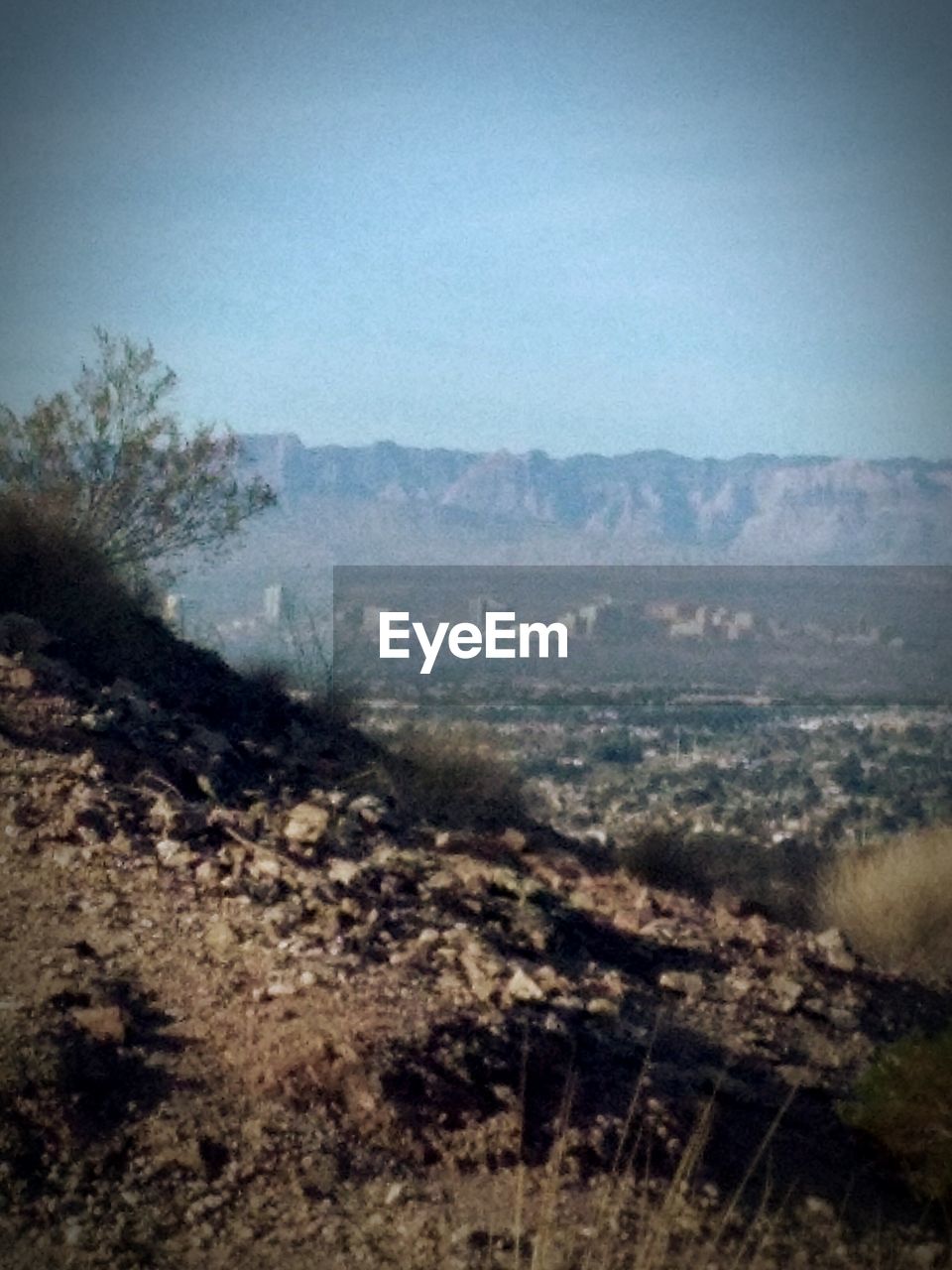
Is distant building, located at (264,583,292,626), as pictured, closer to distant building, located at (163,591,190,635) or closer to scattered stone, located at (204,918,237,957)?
distant building, located at (163,591,190,635)

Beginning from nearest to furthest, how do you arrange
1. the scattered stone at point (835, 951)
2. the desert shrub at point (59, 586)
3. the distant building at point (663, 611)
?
1. the scattered stone at point (835, 951)
2. the desert shrub at point (59, 586)
3. the distant building at point (663, 611)

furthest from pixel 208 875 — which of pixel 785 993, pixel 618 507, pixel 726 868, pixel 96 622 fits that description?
pixel 618 507

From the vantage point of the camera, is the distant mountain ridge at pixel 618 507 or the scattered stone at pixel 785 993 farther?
the distant mountain ridge at pixel 618 507

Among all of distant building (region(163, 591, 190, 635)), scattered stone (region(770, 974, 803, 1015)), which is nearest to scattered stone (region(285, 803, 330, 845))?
scattered stone (region(770, 974, 803, 1015))

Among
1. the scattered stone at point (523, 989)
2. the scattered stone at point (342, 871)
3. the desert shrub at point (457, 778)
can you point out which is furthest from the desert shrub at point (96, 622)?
the scattered stone at point (523, 989)

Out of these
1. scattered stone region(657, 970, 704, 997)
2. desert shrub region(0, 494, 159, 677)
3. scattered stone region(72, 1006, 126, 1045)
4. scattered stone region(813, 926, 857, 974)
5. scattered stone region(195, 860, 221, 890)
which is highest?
desert shrub region(0, 494, 159, 677)

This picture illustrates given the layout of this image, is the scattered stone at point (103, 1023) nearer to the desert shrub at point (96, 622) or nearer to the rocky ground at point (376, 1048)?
the rocky ground at point (376, 1048)
